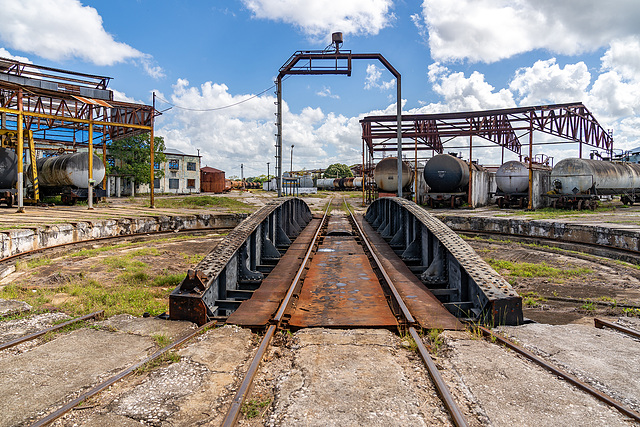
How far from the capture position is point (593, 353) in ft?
11.7

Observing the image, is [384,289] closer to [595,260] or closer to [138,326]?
[138,326]

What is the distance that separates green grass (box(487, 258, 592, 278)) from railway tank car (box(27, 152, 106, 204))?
2110 centimetres

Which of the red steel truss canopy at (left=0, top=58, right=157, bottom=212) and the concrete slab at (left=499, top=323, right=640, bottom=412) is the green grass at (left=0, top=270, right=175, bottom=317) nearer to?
the concrete slab at (left=499, top=323, right=640, bottom=412)

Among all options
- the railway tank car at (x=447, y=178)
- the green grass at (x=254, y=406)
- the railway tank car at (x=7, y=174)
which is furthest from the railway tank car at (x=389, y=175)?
the green grass at (x=254, y=406)

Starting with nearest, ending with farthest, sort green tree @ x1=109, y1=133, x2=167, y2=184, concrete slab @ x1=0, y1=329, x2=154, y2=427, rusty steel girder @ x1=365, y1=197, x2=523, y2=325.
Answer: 1. concrete slab @ x1=0, y1=329, x2=154, y2=427
2. rusty steel girder @ x1=365, y1=197, x2=523, y2=325
3. green tree @ x1=109, y1=133, x2=167, y2=184

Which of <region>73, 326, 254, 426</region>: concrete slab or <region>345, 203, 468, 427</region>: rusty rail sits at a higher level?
<region>345, 203, 468, 427</region>: rusty rail

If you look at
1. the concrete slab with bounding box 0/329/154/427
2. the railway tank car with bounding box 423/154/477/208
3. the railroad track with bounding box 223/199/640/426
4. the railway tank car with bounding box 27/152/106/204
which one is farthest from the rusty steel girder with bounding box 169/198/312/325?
the railway tank car with bounding box 27/152/106/204

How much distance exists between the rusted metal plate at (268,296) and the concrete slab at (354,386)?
76 centimetres

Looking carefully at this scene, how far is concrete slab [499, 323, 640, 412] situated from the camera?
9.76 feet

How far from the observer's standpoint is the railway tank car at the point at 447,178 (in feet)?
76.5

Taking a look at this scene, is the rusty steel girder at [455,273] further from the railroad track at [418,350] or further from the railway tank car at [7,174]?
the railway tank car at [7,174]

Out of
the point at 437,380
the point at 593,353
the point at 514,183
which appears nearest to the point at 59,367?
the point at 437,380

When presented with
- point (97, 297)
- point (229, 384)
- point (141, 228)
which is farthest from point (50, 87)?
point (229, 384)

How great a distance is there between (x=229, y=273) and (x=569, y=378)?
414 cm
